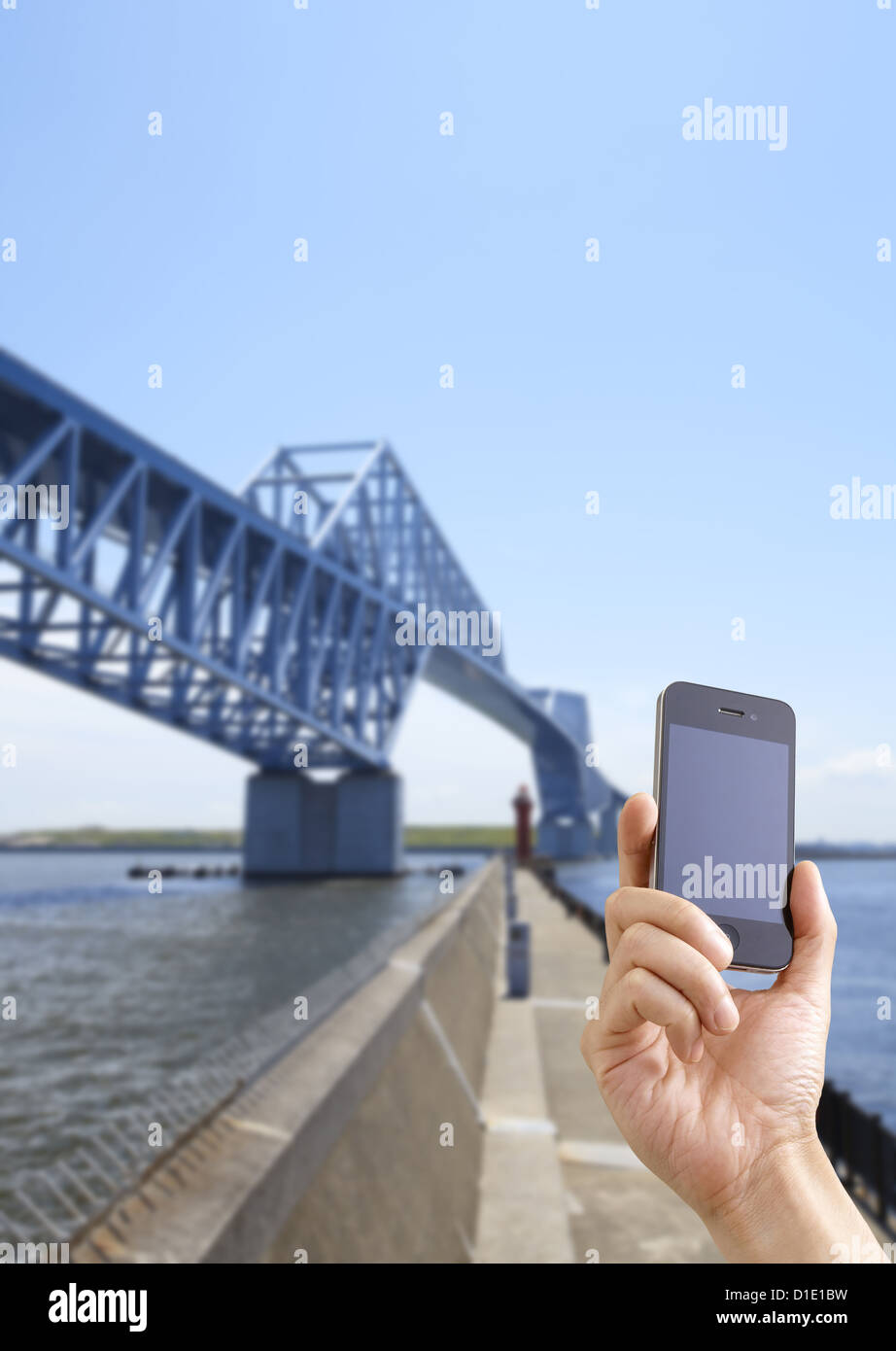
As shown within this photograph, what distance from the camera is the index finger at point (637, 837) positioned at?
1631 mm

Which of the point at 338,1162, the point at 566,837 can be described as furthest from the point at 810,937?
the point at 566,837

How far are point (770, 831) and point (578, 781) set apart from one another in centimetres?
12330

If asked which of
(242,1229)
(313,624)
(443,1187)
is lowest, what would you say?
(443,1187)

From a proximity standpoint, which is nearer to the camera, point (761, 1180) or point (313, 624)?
point (761, 1180)

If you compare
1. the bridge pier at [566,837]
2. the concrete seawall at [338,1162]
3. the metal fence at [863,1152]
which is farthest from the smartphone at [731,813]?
the bridge pier at [566,837]

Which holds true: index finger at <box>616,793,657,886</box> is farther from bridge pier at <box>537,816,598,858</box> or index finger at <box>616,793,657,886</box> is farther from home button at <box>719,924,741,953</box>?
bridge pier at <box>537,816,598,858</box>

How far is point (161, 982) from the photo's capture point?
21.0 metres

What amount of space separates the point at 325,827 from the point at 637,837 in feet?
220

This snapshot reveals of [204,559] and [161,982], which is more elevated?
[204,559]

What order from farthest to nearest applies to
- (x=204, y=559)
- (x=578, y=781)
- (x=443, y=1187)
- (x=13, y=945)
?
(x=578, y=781) → (x=204, y=559) → (x=13, y=945) → (x=443, y=1187)

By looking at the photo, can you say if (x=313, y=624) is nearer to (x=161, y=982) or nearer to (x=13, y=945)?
(x=13, y=945)

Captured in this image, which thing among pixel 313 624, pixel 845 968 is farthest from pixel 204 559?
pixel 845 968

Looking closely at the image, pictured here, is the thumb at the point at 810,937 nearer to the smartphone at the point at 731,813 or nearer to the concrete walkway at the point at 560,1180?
the smartphone at the point at 731,813
